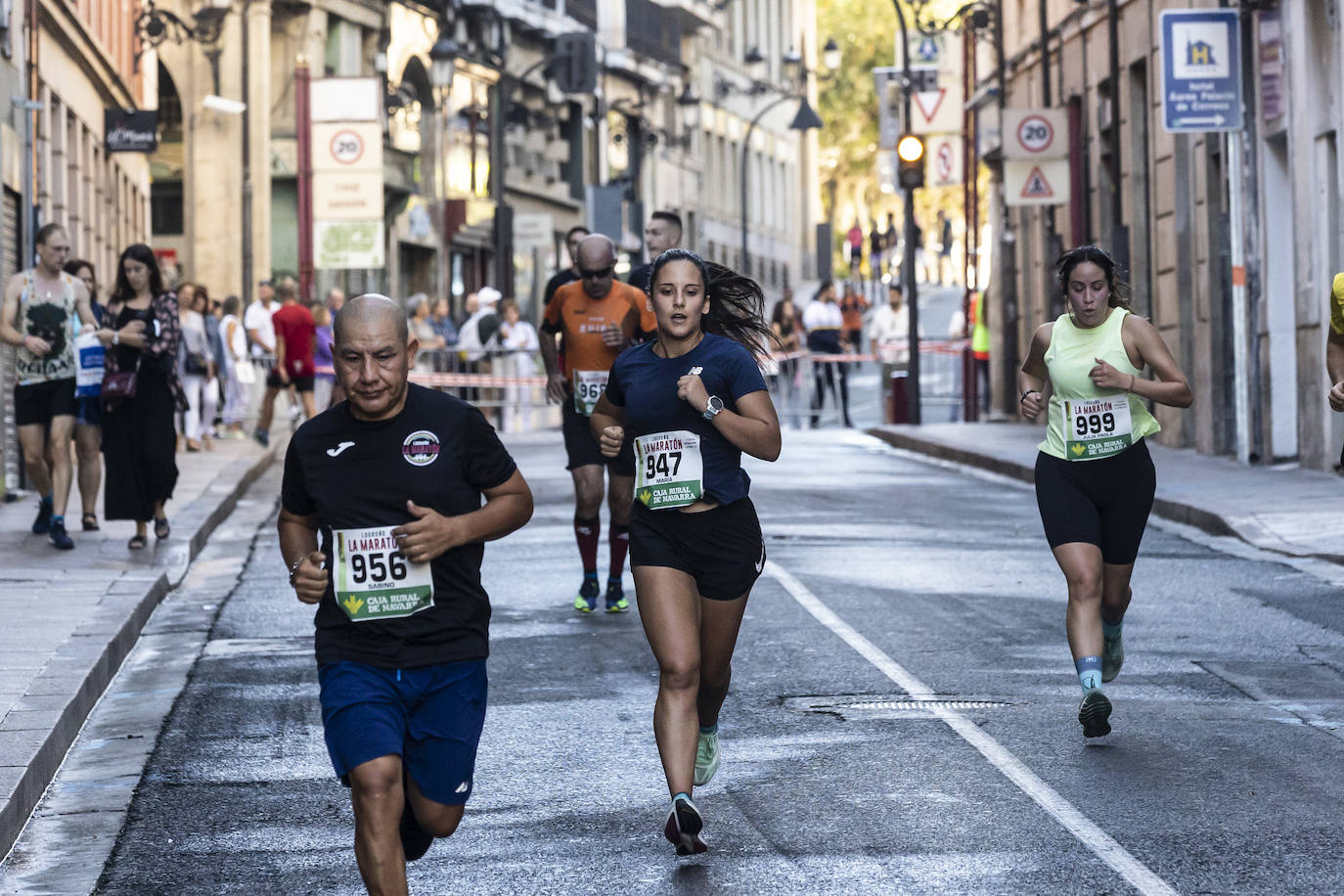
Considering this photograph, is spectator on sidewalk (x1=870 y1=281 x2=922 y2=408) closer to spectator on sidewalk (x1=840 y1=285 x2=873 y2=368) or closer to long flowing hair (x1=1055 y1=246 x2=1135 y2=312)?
spectator on sidewalk (x1=840 y1=285 x2=873 y2=368)

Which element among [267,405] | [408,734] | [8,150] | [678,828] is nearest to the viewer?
[408,734]

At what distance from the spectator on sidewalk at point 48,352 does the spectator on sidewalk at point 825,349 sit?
23.0 m

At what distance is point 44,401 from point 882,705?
740 centimetres

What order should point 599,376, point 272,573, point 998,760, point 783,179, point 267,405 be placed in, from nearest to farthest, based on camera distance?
1. point 998,760
2. point 599,376
3. point 272,573
4. point 267,405
5. point 783,179

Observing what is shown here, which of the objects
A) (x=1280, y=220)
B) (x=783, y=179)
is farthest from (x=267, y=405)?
(x=783, y=179)

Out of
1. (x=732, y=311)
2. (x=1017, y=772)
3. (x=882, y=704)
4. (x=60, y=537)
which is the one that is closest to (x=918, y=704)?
(x=882, y=704)

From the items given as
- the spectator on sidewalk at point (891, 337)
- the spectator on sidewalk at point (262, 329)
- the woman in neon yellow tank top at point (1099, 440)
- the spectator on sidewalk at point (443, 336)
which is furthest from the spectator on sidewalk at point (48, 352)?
the spectator on sidewalk at point (891, 337)

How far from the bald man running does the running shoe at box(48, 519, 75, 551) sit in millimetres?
9764

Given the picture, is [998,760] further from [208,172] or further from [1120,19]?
[208,172]

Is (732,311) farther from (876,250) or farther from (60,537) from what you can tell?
(876,250)

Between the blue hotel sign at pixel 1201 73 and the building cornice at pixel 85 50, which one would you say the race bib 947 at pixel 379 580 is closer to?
the blue hotel sign at pixel 1201 73

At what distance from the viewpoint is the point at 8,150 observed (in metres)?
22.2

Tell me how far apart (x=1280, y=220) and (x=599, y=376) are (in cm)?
1349

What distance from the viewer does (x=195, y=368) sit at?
25.7m
